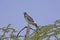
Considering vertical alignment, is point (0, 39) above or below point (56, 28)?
above

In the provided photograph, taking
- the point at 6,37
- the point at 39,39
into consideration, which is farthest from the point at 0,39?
the point at 39,39

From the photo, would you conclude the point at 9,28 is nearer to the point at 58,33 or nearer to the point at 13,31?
the point at 13,31

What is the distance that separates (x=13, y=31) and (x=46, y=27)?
0.72 meters

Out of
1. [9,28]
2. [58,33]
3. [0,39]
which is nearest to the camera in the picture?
[58,33]

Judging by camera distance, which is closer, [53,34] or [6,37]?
[53,34]

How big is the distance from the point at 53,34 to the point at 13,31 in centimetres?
73

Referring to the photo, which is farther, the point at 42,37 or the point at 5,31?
the point at 5,31

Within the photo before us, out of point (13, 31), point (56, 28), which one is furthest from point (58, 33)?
point (13, 31)

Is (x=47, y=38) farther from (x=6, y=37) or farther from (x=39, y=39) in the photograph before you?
(x=6, y=37)

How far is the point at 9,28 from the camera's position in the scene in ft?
5.85

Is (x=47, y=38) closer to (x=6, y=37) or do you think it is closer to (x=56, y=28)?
(x=56, y=28)

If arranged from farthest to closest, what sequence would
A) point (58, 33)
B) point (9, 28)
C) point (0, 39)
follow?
point (0, 39) < point (9, 28) < point (58, 33)

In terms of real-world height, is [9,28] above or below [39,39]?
above

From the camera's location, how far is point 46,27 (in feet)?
3.67
